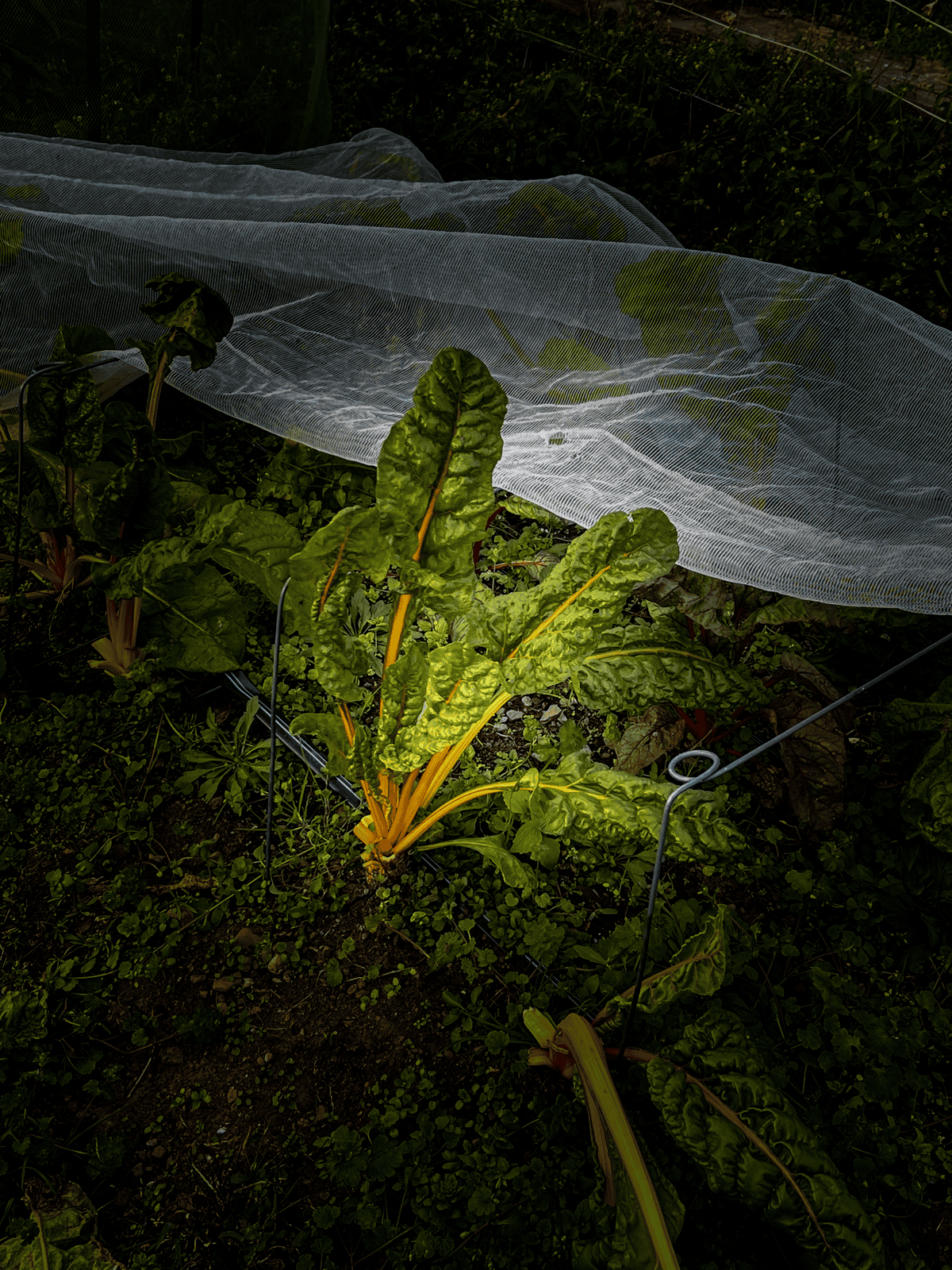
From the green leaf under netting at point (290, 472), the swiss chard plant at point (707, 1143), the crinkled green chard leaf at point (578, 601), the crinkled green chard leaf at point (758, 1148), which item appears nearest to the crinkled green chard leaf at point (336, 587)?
the crinkled green chard leaf at point (578, 601)

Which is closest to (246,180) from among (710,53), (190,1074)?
(190,1074)

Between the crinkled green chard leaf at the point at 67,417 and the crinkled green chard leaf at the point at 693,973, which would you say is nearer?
the crinkled green chard leaf at the point at 693,973

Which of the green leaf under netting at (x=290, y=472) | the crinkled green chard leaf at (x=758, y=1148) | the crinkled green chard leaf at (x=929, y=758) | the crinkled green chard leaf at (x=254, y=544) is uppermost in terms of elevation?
the crinkled green chard leaf at (x=254, y=544)

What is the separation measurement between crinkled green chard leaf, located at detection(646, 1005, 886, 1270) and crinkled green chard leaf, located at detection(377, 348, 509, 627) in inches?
32.7

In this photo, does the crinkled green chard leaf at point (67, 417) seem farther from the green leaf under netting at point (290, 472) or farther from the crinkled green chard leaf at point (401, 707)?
the crinkled green chard leaf at point (401, 707)

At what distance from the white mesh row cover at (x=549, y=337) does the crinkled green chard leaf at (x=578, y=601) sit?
0.93 ft

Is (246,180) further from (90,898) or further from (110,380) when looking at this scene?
(90,898)

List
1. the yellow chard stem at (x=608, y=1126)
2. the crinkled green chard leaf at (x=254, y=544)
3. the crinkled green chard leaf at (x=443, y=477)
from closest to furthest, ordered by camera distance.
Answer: the yellow chard stem at (x=608, y=1126), the crinkled green chard leaf at (x=443, y=477), the crinkled green chard leaf at (x=254, y=544)

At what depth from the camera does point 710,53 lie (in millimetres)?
4074

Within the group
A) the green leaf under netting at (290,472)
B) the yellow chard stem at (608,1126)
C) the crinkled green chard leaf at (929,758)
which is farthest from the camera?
the green leaf under netting at (290,472)

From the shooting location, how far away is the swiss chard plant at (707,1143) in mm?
1147

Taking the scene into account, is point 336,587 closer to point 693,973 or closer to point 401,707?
point 401,707

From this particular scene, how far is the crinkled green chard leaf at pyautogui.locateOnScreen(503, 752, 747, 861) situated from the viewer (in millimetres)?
1334

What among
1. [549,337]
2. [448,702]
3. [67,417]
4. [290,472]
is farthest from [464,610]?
[290,472]
